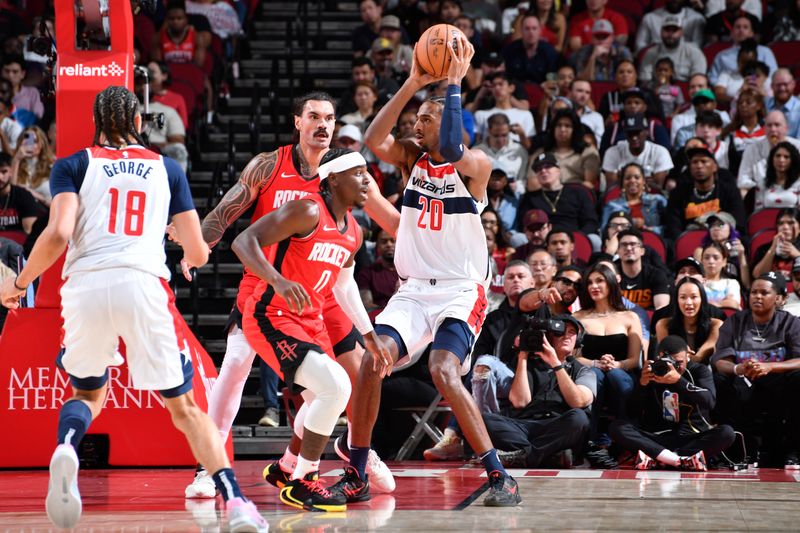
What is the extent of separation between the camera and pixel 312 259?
588cm

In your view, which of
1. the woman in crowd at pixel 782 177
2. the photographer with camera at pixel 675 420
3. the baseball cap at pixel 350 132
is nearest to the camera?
the photographer with camera at pixel 675 420

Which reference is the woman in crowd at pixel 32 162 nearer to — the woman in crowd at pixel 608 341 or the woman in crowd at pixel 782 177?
the woman in crowd at pixel 608 341

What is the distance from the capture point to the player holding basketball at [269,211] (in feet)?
20.8

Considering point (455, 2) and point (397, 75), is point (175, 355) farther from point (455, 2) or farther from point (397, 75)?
point (455, 2)

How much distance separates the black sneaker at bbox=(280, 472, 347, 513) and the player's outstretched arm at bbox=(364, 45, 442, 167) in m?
1.89

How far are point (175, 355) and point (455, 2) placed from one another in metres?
10.7

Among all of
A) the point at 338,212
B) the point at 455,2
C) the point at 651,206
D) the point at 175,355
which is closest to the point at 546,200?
the point at 651,206

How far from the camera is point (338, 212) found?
6020mm

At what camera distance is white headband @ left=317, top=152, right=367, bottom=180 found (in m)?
6.01

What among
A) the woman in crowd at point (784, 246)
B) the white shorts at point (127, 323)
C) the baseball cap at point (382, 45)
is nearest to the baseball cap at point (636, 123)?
the woman in crowd at point (784, 246)

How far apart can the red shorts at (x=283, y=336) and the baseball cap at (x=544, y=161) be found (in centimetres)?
575

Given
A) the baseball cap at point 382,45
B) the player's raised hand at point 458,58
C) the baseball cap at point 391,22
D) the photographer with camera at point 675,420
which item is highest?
the baseball cap at point 391,22

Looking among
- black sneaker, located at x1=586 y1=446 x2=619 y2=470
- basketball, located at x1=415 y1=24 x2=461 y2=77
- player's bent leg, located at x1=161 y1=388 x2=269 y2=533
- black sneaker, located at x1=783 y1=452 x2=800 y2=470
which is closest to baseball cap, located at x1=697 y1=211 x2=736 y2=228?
black sneaker, located at x1=783 y1=452 x2=800 y2=470

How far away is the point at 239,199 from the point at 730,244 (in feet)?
18.1
